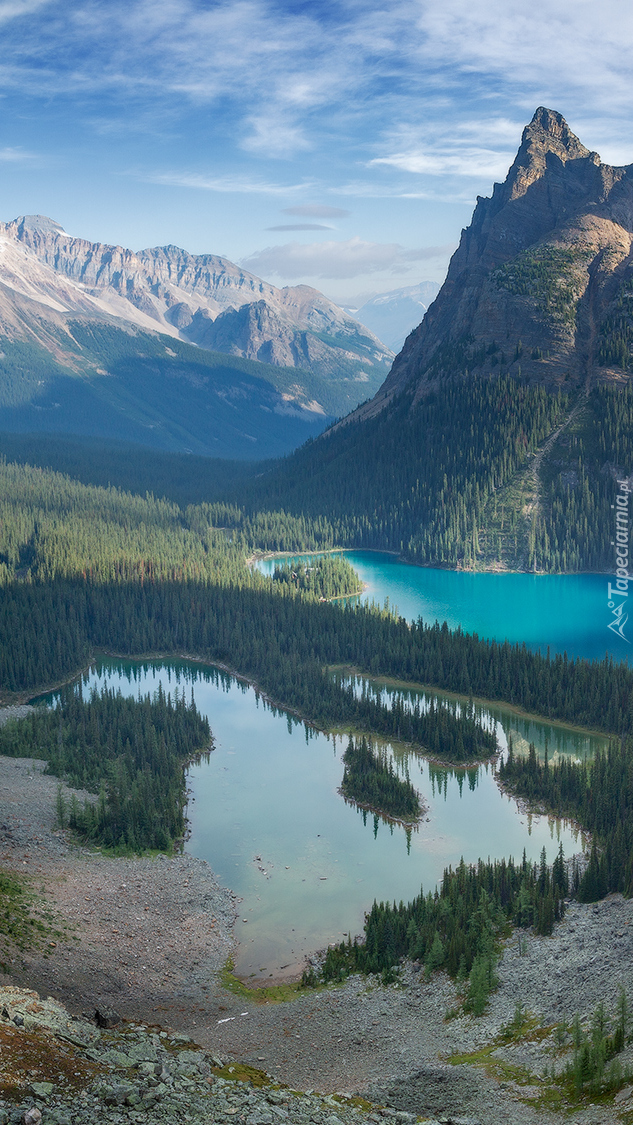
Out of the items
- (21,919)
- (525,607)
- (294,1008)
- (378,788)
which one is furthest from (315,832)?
(525,607)

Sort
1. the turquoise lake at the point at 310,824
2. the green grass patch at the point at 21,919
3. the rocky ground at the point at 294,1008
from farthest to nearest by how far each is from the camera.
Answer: the turquoise lake at the point at 310,824
the green grass patch at the point at 21,919
the rocky ground at the point at 294,1008

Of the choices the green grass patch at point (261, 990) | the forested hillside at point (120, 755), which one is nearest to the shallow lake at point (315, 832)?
the green grass patch at point (261, 990)

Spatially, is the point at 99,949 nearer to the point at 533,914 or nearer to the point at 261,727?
the point at 533,914

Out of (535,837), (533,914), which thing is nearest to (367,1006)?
(533,914)

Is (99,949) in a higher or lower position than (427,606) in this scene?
lower

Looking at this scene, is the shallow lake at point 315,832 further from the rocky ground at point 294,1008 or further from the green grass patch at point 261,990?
the rocky ground at point 294,1008

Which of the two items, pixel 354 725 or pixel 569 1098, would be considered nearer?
pixel 569 1098

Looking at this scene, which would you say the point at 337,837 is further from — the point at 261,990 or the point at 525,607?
the point at 525,607
